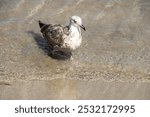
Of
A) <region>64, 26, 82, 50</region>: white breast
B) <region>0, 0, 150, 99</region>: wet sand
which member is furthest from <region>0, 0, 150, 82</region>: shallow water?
<region>64, 26, 82, 50</region>: white breast

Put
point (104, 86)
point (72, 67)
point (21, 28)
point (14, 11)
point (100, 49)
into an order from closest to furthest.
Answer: point (104, 86) → point (72, 67) → point (100, 49) → point (21, 28) → point (14, 11)

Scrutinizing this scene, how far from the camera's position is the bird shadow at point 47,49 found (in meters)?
9.62

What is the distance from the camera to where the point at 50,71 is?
9102 millimetres

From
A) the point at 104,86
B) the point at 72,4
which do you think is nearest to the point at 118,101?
the point at 104,86

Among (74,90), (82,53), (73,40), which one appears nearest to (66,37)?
(73,40)

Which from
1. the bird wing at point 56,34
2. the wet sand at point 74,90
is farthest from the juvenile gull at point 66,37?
the wet sand at point 74,90

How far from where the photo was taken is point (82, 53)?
984 centimetres

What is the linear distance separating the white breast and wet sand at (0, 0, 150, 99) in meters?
0.32

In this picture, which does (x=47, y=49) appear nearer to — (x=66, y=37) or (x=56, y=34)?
(x=56, y=34)

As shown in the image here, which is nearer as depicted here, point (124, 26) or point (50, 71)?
point (50, 71)

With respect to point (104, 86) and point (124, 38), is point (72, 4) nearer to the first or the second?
point (124, 38)

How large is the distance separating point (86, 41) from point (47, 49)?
92 cm

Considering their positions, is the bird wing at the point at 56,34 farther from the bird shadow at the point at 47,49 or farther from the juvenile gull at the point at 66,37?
the bird shadow at the point at 47,49

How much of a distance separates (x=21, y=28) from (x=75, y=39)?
70.4 inches
